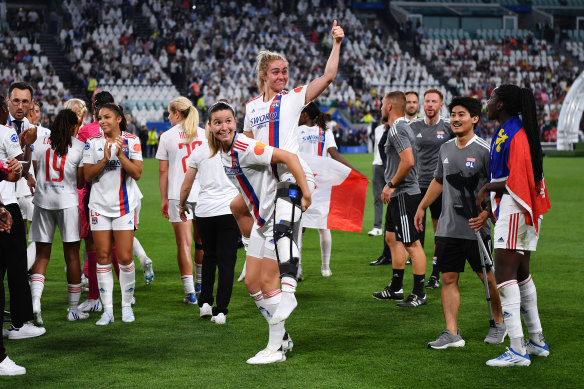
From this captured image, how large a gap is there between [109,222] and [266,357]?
2110mm

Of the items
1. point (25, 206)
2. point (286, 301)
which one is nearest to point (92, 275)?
point (25, 206)

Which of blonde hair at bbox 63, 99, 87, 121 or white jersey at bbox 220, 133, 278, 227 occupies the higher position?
blonde hair at bbox 63, 99, 87, 121

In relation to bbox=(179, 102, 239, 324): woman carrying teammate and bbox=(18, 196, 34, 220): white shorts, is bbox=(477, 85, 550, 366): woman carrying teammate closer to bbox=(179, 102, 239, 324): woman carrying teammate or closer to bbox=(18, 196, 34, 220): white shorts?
bbox=(179, 102, 239, 324): woman carrying teammate

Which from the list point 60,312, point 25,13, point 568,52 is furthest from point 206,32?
point 60,312

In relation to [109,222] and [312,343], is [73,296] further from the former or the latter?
[312,343]

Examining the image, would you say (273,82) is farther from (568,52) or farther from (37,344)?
(568,52)

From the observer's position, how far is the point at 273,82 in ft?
18.7

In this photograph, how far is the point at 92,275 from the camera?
289 inches

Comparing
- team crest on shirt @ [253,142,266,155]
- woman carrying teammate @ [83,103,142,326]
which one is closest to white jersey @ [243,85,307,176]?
team crest on shirt @ [253,142,266,155]

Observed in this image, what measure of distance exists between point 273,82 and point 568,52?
168 ft

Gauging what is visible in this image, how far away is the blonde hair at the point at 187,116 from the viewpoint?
24.4ft

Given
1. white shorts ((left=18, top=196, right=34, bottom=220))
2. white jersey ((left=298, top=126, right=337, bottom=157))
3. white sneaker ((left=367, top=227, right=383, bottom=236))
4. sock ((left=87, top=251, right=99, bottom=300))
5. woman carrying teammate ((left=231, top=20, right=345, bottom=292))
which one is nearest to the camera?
woman carrying teammate ((left=231, top=20, right=345, bottom=292))

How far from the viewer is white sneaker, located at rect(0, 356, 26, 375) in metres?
5.19

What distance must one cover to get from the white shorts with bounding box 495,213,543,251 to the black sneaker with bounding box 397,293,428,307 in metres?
2.32
